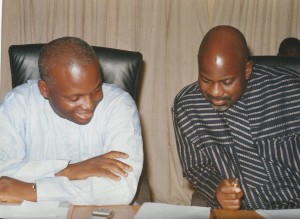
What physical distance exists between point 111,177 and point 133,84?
675 millimetres

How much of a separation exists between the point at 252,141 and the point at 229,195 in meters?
0.40

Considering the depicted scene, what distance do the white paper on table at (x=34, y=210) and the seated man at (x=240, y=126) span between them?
27.6 inches

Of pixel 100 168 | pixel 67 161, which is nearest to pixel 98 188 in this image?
pixel 100 168

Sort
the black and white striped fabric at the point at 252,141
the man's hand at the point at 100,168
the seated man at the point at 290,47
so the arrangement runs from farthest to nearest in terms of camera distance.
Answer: the seated man at the point at 290,47 → the black and white striped fabric at the point at 252,141 → the man's hand at the point at 100,168

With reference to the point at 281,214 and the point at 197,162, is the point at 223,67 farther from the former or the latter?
the point at 281,214

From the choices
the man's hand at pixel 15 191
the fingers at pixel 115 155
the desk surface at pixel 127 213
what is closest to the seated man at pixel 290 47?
the fingers at pixel 115 155

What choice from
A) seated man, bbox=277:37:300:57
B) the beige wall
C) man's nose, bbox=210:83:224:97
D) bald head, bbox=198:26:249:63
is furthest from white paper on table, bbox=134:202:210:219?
seated man, bbox=277:37:300:57

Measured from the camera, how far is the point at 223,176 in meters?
1.84

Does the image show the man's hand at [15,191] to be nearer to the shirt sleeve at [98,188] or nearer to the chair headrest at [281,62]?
the shirt sleeve at [98,188]

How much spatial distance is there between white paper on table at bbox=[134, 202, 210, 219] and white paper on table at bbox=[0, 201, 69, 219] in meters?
0.25

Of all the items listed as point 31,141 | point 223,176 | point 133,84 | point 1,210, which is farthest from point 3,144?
point 223,176

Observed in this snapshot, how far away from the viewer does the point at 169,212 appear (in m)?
1.27

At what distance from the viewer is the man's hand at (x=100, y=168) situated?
152cm

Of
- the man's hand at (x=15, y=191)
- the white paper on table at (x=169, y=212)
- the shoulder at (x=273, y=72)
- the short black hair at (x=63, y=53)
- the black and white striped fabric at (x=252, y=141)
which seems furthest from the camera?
the shoulder at (x=273, y=72)
